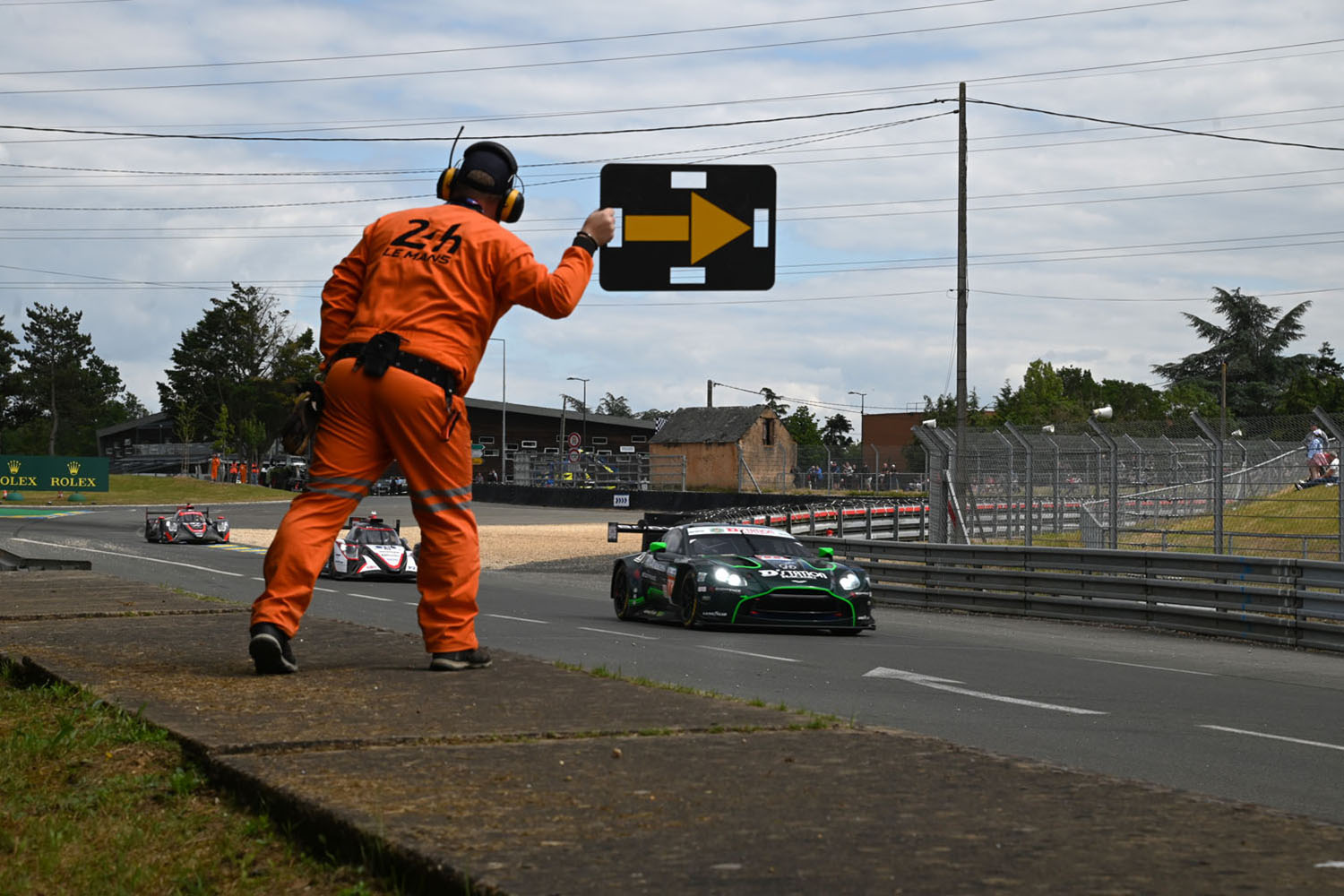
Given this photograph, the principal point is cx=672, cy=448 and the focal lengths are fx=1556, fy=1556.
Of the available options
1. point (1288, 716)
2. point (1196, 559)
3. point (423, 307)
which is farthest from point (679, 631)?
point (423, 307)

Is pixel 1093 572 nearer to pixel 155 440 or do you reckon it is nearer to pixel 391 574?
pixel 391 574

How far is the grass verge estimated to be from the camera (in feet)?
11.2

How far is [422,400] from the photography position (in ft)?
19.9

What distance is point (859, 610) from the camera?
15.5m

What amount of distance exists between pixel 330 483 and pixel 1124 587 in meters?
13.9

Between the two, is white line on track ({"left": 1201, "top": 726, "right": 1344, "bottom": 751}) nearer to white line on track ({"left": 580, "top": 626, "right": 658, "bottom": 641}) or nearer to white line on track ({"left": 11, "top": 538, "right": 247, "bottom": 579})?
white line on track ({"left": 580, "top": 626, "right": 658, "bottom": 641})

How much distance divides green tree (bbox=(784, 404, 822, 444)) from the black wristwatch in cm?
12874

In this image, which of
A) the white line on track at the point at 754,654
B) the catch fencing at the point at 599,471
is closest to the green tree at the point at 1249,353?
the catch fencing at the point at 599,471

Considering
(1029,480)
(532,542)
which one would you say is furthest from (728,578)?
(532,542)

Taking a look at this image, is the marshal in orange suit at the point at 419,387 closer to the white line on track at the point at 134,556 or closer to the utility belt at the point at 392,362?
the utility belt at the point at 392,362

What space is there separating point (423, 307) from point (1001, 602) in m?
15.4

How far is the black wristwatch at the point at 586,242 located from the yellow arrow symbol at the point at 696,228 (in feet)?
12.3

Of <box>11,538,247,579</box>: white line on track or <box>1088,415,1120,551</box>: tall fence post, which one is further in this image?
<box>11,538,247,579</box>: white line on track

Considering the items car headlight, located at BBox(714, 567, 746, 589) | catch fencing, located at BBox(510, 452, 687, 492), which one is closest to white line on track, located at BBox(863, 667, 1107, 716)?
car headlight, located at BBox(714, 567, 746, 589)
